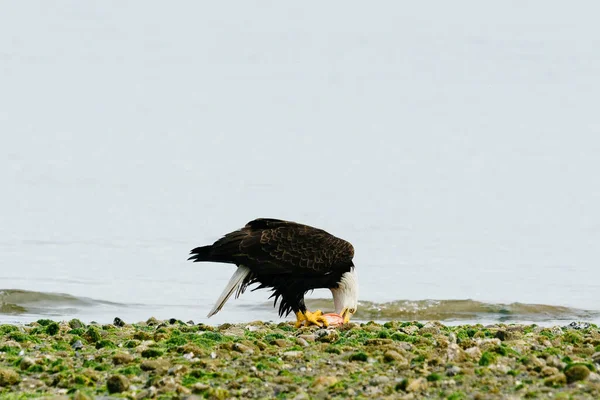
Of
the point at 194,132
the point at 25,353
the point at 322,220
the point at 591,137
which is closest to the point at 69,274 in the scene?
the point at 322,220

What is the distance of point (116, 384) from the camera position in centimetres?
689

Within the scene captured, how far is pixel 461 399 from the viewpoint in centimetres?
652

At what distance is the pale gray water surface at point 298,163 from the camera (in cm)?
1648

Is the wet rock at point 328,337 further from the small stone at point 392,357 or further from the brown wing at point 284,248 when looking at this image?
the brown wing at point 284,248

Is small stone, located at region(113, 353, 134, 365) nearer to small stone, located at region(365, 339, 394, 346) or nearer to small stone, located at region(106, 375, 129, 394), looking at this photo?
small stone, located at region(106, 375, 129, 394)

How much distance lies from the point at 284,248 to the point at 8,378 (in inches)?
165

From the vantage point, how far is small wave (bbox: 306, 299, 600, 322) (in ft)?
47.5

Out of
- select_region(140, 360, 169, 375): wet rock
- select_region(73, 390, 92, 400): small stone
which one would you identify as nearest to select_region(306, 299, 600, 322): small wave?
select_region(140, 360, 169, 375): wet rock

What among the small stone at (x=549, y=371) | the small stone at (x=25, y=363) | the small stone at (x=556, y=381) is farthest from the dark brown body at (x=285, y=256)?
the small stone at (x=556, y=381)

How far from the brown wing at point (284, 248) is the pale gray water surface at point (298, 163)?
2552mm

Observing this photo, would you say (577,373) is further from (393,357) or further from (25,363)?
(25,363)

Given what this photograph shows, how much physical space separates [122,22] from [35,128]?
30533mm

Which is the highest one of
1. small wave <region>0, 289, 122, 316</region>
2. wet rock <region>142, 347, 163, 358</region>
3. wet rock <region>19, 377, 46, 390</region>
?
small wave <region>0, 289, 122, 316</region>

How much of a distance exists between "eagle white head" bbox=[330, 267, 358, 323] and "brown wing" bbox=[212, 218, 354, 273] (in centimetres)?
18
